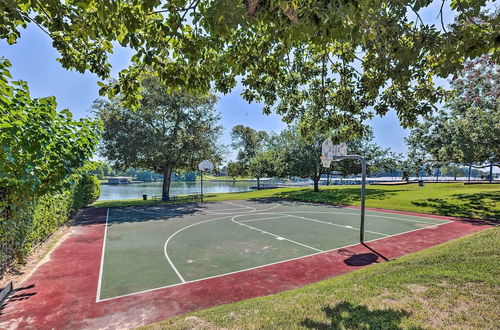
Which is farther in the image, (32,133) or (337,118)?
(337,118)

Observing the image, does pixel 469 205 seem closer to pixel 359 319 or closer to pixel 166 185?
pixel 359 319

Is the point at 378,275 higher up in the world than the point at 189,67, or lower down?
lower down

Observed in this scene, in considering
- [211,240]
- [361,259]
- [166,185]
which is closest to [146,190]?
[166,185]

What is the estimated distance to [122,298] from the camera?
6.82 m

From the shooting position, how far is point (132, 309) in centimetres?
630

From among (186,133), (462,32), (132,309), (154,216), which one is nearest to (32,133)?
(132,309)

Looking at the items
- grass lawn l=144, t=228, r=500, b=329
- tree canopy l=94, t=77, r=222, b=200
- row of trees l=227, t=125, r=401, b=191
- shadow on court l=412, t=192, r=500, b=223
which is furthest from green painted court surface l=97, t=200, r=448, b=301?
row of trees l=227, t=125, r=401, b=191

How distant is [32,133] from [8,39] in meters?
3.27

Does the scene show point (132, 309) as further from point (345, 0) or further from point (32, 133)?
point (345, 0)

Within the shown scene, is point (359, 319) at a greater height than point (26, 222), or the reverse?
point (26, 222)

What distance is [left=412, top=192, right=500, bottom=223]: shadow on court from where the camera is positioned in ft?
58.4

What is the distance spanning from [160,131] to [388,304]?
28.5 meters

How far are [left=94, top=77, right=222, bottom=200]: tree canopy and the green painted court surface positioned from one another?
9.25 meters

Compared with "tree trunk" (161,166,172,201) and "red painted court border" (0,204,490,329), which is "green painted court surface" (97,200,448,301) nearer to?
"red painted court border" (0,204,490,329)
